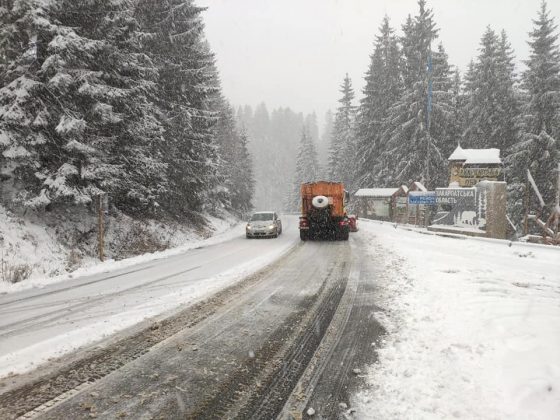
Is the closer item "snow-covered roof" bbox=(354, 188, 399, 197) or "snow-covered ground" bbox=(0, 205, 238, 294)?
"snow-covered ground" bbox=(0, 205, 238, 294)

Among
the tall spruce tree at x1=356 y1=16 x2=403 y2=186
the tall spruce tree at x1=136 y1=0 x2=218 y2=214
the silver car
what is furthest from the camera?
the tall spruce tree at x1=356 y1=16 x2=403 y2=186

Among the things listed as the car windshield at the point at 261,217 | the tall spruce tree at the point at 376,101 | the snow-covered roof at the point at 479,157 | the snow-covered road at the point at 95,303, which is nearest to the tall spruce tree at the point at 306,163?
the tall spruce tree at the point at 376,101

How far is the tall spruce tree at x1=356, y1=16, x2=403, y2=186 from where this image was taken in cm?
4441

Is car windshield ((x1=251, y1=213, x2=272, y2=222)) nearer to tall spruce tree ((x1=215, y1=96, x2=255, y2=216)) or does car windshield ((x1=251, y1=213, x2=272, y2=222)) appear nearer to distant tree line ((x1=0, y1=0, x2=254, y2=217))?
distant tree line ((x1=0, y1=0, x2=254, y2=217))

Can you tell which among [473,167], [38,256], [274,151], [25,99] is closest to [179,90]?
[25,99]

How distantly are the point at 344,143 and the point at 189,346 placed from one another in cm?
5821

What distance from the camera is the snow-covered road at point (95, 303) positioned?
5234mm

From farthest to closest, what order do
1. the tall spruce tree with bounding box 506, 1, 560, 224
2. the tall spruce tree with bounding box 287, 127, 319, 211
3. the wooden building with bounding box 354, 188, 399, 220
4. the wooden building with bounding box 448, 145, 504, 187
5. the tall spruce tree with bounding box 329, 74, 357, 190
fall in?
the tall spruce tree with bounding box 287, 127, 319, 211 < the tall spruce tree with bounding box 329, 74, 357, 190 < the wooden building with bounding box 354, 188, 399, 220 < the tall spruce tree with bounding box 506, 1, 560, 224 < the wooden building with bounding box 448, 145, 504, 187

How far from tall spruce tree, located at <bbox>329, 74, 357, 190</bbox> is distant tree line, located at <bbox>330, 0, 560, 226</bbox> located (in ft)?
27.1

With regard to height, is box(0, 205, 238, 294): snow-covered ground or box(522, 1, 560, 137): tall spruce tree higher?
box(522, 1, 560, 137): tall spruce tree

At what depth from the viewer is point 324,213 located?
19938mm

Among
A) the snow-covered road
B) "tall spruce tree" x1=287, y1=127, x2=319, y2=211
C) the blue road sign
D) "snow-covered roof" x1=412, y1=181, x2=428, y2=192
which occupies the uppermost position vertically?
"tall spruce tree" x1=287, y1=127, x2=319, y2=211

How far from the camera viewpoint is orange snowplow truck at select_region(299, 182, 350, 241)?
1981cm

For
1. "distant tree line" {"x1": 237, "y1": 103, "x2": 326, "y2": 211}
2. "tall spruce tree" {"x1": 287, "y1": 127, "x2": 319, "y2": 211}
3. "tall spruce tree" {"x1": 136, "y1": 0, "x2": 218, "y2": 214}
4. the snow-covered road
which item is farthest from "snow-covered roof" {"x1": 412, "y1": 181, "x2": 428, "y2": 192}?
"distant tree line" {"x1": 237, "y1": 103, "x2": 326, "y2": 211}
